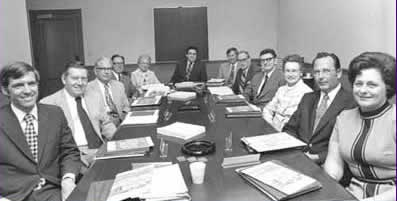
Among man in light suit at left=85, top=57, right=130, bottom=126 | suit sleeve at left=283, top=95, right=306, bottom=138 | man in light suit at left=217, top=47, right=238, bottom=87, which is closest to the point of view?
suit sleeve at left=283, top=95, right=306, bottom=138

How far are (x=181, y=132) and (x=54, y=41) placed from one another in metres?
5.99

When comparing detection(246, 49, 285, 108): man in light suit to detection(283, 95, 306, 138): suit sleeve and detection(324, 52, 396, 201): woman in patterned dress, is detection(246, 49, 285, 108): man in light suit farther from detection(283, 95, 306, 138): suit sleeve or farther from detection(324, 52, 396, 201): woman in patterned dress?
detection(324, 52, 396, 201): woman in patterned dress

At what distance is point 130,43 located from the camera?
7.36 m

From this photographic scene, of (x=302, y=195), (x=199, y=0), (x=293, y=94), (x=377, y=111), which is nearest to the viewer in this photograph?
(x=302, y=195)

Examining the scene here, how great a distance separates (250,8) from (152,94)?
4025 mm

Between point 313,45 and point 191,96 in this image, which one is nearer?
point 191,96

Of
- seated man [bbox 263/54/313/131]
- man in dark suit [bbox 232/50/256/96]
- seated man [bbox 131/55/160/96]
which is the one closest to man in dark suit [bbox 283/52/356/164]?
seated man [bbox 263/54/313/131]

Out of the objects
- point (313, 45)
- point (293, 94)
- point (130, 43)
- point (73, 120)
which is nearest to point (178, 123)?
point (73, 120)

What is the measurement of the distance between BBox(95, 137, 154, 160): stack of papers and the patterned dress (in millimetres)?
1063

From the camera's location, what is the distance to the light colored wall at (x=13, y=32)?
380cm

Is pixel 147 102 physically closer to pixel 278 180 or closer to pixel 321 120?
pixel 321 120

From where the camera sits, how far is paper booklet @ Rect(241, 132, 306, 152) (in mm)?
1895

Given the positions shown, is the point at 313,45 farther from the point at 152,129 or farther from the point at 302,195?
the point at 302,195

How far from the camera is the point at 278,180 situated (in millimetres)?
1449
